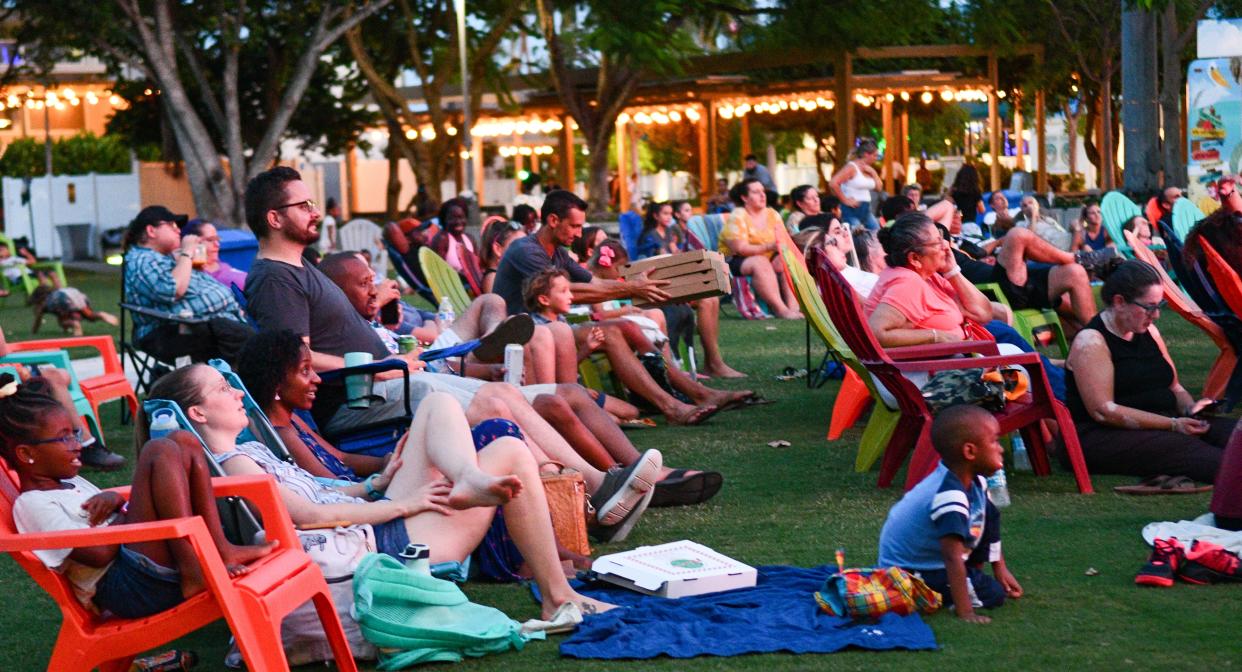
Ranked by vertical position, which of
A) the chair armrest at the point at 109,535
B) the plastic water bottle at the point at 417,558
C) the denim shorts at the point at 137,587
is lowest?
the plastic water bottle at the point at 417,558

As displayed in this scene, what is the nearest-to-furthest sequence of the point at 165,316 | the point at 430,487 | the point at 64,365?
the point at 430,487 → the point at 165,316 → the point at 64,365

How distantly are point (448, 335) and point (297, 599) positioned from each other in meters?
4.23

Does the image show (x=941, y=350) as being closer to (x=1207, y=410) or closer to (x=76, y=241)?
(x=1207, y=410)

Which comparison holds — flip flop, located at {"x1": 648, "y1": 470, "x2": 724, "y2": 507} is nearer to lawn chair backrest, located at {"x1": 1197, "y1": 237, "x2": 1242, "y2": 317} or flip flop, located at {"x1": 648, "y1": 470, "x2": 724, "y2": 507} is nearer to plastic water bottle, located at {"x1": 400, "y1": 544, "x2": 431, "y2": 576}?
plastic water bottle, located at {"x1": 400, "y1": 544, "x2": 431, "y2": 576}

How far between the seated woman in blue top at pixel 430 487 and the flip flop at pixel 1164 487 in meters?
2.63

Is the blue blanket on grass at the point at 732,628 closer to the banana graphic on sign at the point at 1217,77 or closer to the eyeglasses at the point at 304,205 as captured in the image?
the eyeglasses at the point at 304,205

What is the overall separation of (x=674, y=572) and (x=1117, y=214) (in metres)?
9.29

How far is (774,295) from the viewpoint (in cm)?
1510

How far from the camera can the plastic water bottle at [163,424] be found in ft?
14.5

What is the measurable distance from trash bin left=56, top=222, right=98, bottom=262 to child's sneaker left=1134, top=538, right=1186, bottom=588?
1272 inches

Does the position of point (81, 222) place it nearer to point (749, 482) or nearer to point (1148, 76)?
point (1148, 76)

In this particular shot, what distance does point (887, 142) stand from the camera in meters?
28.5

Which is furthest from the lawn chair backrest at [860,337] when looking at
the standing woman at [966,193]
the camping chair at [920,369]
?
the standing woman at [966,193]

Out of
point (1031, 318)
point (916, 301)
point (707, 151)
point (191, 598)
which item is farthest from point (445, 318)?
point (707, 151)
